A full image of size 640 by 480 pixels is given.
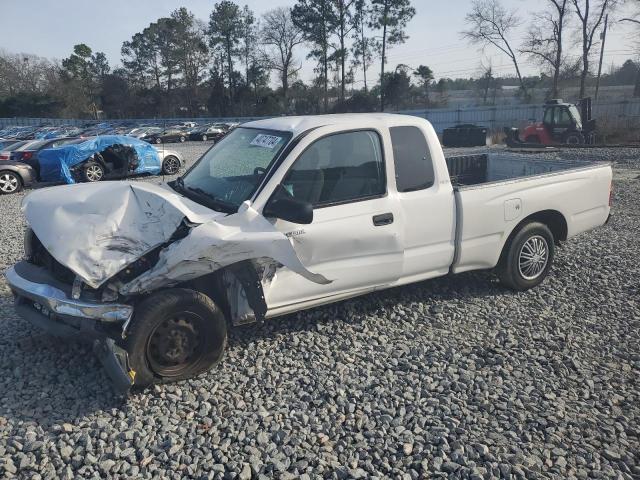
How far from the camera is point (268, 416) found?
3500 mm

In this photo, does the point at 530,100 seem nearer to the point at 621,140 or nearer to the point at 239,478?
the point at 621,140

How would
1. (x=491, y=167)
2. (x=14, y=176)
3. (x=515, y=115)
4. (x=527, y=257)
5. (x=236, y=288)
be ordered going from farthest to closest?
1. (x=515, y=115)
2. (x=14, y=176)
3. (x=491, y=167)
4. (x=527, y=257)
5. (x=236, y=288)

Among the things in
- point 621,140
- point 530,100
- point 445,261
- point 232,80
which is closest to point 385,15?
point 530,100

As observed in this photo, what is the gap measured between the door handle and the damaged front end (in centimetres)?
72

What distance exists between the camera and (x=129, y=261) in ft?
11.6

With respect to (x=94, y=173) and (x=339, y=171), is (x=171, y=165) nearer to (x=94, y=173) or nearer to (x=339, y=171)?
(x=94, y=173)

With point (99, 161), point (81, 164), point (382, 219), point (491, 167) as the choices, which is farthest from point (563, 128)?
point (382, 219)

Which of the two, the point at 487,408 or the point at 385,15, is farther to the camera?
the point at 385,15

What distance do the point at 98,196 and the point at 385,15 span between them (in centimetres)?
5296

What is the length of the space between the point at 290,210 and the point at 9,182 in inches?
519

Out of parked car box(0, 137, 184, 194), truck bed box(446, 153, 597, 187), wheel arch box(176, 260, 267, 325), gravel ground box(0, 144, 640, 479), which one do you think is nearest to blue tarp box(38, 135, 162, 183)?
parked car box(0, 137, 184, 194)

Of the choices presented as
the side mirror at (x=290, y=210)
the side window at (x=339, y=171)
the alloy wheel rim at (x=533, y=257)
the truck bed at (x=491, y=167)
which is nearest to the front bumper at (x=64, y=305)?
the side mirror at (x=290, y=210)

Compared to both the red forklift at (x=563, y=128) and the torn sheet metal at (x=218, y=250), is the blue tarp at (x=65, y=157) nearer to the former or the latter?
the torn sheet metal at (x=218, y=250)

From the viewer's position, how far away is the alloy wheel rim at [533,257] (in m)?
5.54
